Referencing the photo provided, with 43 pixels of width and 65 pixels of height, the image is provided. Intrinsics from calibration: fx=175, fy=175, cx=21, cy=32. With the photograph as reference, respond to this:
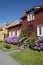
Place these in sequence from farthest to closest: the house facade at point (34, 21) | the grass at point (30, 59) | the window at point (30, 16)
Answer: the window at point (30, 16) → the house facade at point (34, 21) → the grass at point (30, 59)

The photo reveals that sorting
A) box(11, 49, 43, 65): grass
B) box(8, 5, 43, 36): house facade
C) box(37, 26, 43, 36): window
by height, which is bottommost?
box(11, 49, 43, 65): grass

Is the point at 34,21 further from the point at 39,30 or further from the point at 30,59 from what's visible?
the point at 30,59

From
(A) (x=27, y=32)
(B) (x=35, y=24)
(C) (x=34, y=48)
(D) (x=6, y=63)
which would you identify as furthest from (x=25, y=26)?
(D) (x=6, y=63)

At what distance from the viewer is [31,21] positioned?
28.3 m

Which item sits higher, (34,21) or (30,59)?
(34,21)

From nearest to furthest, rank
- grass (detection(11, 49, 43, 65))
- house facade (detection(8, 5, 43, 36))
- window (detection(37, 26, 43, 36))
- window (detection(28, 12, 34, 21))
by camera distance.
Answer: grass (detection(11, 49, 43, 65)) < window (detection(37, 26, 43, 36)) < house facade (detection(8, 5, 43, 36)) < window (detection(28, 12, 34, 21))

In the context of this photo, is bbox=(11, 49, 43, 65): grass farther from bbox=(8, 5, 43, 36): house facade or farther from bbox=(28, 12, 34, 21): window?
bbox=(28, 12, 34, 21): window

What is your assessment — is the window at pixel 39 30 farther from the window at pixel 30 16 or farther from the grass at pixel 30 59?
the grass at pixel 30 59

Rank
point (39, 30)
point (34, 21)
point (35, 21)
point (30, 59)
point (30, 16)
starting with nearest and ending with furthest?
point (30, 59) → point (39, 30) → point (35, 21) → point (34, 21) → point (30, 16)

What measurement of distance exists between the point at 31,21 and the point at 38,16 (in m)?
2.61

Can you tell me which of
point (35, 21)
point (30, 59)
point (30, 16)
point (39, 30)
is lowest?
point (30, 59)

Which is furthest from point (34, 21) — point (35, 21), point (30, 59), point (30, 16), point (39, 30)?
point (30, 59)

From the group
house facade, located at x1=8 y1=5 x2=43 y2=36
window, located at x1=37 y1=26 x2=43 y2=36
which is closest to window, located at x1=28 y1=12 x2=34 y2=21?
house facade, located at x1=8 y1=5 x2=43 y2=36

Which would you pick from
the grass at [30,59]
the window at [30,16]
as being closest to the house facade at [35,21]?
the window at [30,16]
